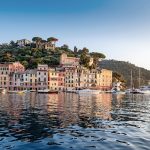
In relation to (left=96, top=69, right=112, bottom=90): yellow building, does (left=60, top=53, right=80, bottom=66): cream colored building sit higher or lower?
higher

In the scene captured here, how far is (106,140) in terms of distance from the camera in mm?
21875

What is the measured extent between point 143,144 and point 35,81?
146336 mm

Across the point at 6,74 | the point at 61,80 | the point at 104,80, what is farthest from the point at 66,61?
the point at 6,74

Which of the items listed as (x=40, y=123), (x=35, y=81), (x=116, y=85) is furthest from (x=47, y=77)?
(x=40, y=123)

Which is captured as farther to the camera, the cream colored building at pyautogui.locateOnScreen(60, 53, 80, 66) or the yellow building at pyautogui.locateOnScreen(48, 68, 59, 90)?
the cream colored building at pyautogui.locateOnScreen(60, 53, 80, 66)

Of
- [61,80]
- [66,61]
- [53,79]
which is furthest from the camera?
[66,61]

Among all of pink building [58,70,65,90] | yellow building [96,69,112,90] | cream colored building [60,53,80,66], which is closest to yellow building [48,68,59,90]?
pink building [58,70,65,90]

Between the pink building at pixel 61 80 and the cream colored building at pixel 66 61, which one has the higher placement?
the cream colored building at pixel 66 61

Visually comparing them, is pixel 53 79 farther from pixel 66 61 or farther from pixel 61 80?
pixel 66 61

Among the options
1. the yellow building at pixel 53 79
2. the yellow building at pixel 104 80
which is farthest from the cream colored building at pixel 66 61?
the yellow building at pixel 53 79

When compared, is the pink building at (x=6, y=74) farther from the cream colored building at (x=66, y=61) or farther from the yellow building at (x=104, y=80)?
the yellow building at (x=104, y=80)

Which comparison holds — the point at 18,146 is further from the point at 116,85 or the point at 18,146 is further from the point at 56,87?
the point at 116,85

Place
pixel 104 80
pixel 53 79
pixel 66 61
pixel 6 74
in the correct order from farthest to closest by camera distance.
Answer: pixel 66 61
pixel 104 80
pixel 53 79
pixel 6 74

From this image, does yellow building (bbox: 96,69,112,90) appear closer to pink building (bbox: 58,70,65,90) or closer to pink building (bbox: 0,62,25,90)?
pink building (bbox: 58,70,65,90)
